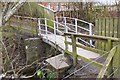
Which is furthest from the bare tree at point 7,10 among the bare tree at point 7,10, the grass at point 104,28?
the grass at point 104,28

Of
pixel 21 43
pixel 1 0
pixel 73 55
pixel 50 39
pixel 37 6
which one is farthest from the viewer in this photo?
pixel 37 6

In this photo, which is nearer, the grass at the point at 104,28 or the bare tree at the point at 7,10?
the bare tree at the point at 7,10

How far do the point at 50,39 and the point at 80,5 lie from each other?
253 cm

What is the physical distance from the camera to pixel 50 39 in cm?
572

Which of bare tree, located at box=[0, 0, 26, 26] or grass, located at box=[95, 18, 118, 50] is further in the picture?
grass, located at box=[95, 18, 118, 50]

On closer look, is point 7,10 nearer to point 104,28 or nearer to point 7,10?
point 7,10

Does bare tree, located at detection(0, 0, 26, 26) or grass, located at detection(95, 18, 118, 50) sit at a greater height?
bare tree, located at detection(0, 0, 26, 26)

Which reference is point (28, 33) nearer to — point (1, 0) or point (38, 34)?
point (38, 34)

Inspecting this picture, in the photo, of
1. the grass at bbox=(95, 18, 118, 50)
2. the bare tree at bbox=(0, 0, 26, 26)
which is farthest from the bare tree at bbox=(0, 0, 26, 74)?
the grass at bbox=(95, 18, 118, 50)

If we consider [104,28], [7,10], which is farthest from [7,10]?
[104,28]

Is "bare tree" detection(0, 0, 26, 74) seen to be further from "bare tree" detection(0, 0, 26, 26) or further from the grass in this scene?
the grass

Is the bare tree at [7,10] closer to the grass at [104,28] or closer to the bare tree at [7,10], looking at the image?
the bare tree at [7,10]

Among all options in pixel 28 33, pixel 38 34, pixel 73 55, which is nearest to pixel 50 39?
pixel 38 34

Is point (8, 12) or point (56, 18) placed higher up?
point (8, 12)
